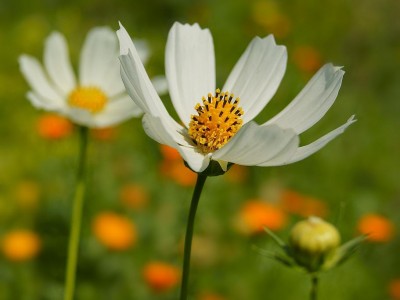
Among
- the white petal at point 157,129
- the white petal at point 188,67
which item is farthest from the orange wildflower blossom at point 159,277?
the white petal at point 157,129

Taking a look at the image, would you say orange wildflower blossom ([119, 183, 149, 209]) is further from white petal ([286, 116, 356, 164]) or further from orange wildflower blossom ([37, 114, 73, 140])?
white petal ([286, 116, 356, 164])

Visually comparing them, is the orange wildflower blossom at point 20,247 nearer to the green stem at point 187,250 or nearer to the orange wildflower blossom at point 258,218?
the orange wildflower blossom at point 258,218

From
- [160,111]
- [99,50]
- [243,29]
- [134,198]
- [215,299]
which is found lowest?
[215,299]

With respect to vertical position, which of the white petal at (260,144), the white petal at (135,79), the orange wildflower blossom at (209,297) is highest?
the white petal at (135,79)

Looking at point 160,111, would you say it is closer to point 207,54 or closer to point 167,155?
point 207,54

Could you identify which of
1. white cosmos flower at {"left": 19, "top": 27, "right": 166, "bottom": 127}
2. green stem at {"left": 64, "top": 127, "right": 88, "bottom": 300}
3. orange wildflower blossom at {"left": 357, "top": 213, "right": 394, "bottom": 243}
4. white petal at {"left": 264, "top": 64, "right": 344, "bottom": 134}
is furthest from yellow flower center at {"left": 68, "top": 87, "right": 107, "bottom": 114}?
orange wildflower blossom at {"left": 357, "top": 213, "right": 394, "bottom": 243}

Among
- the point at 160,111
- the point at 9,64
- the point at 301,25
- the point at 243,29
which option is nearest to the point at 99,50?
the point at 160,111
